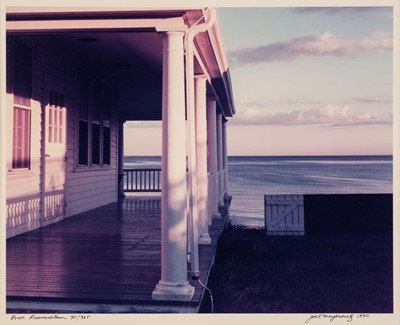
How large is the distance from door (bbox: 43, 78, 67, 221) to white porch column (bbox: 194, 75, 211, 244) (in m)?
2.46

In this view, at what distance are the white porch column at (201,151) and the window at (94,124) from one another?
115 inches

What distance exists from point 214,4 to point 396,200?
226cm

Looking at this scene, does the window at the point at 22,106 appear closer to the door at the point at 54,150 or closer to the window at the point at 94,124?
the door at the point at 54,150

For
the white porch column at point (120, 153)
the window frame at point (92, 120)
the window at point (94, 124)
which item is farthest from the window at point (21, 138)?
the white porch column at point (120, 153)

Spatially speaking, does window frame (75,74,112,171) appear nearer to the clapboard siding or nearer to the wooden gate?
the clapboard siding

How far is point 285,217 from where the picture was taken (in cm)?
959

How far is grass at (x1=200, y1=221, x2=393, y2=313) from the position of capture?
451 centimetres

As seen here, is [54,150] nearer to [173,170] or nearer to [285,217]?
[173,170]

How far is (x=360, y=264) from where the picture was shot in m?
6.50

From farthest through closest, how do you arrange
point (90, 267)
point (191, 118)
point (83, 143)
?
point (83, 143), point (90, 267), point (191, 118)

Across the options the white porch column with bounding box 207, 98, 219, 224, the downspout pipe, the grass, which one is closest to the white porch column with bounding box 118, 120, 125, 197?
the white porch column with bounding box 207, 98, 219, 224

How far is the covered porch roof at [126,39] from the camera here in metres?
3.84

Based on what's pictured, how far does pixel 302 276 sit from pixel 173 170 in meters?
2.82

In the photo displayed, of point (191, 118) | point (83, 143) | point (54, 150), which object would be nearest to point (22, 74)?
point (54, 150)
